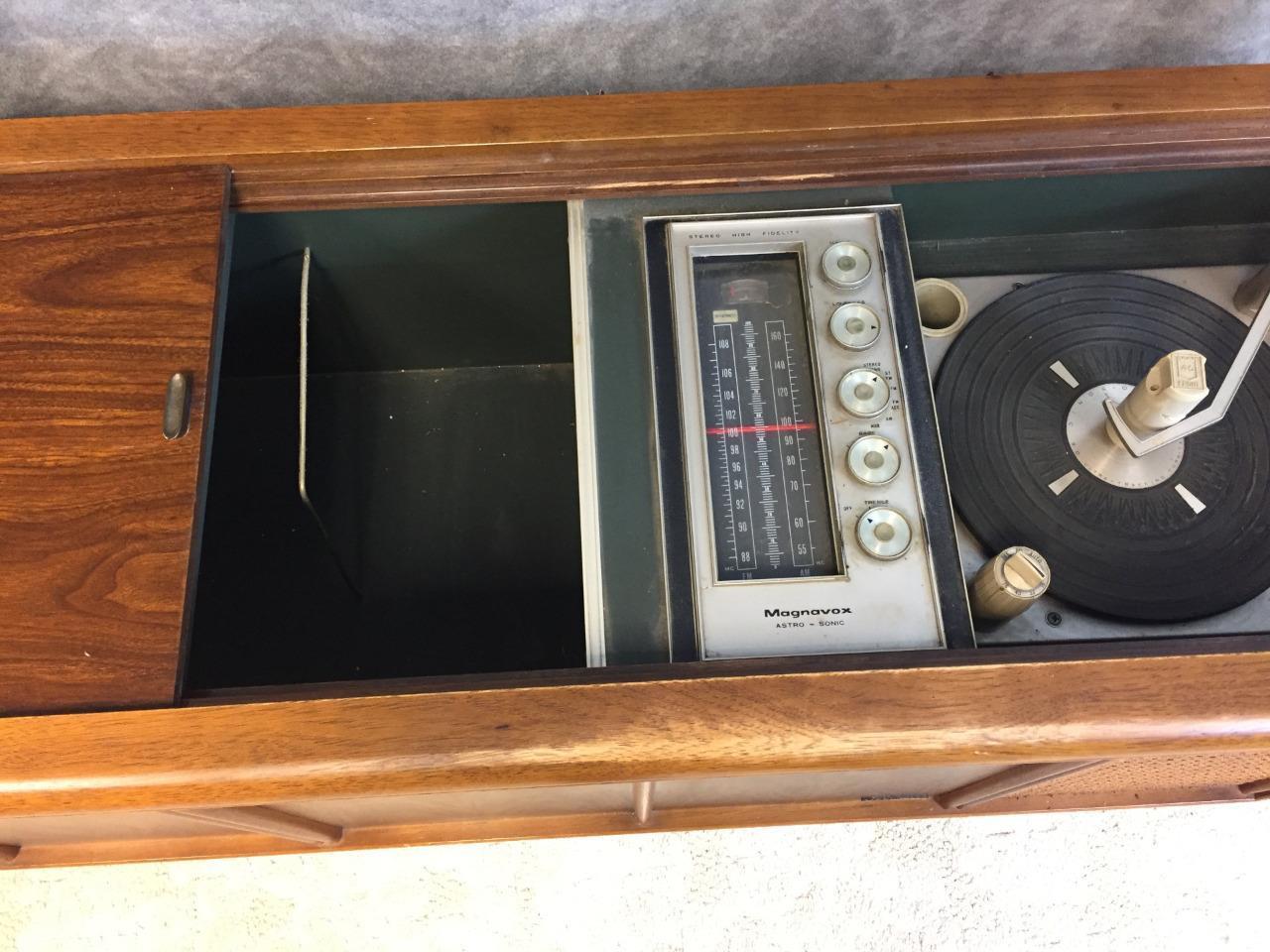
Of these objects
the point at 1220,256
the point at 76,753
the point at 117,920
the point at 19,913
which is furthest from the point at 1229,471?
the point at 19,913

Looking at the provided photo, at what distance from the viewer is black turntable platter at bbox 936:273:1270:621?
0.82m

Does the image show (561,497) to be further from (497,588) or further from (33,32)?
(33,32)

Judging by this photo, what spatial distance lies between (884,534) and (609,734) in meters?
0.28

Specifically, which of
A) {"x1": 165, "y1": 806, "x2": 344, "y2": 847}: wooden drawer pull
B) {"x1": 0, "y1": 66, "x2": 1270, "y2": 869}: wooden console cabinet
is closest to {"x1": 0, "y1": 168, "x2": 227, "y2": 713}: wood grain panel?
{"x1": 0, "y1": 66, "x2": 1270, "y2": 869}: wooden console cabinet

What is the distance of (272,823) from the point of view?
0.97m

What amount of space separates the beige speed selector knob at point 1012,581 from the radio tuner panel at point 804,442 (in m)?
0.04

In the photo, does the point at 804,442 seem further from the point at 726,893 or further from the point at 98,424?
the point at 726,893

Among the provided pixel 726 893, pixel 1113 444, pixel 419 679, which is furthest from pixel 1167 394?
pixel 726 893

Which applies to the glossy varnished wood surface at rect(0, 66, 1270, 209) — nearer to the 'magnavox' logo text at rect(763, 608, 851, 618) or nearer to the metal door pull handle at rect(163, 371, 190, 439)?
the metal door pull handle at rect(163, 371, 190, 439)

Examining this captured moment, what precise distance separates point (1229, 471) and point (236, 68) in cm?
102

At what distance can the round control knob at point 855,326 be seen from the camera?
0.81 meters

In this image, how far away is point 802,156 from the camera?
2.74 feet

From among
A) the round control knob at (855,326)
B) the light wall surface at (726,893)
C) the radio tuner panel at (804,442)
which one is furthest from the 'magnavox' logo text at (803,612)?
the light wall surface at (726,893)

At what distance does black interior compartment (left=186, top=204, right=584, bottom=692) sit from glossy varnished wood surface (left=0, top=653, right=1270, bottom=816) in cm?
41
